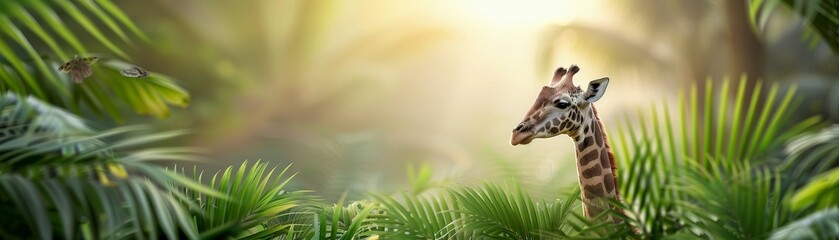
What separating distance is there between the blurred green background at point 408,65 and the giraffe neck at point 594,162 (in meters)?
3.58

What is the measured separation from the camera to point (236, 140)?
1109cm

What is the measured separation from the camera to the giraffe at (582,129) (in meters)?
1.91

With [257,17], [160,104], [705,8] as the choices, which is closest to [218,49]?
[257,17]

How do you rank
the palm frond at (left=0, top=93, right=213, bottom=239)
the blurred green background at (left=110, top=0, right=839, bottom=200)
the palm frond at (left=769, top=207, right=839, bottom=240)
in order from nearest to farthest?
the palm frond at (left=0, top=93, right=213, bottom=239)
the palm frond at (left=769, top=207, right=839, bottom=240)
the blurred green background at (left=110, top=0, right=839, bottom=200)

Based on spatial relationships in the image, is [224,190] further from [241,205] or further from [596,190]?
[596,190]

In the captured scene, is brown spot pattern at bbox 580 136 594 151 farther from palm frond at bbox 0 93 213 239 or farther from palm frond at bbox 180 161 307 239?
palm frond at bbox 0 93 213 239

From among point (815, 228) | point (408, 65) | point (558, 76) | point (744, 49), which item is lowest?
point (815, 228)

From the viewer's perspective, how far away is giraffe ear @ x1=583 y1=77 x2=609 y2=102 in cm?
199

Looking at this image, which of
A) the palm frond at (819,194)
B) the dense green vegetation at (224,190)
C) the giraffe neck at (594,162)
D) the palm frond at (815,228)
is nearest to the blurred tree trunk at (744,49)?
the dense green vegetation at (224,190)

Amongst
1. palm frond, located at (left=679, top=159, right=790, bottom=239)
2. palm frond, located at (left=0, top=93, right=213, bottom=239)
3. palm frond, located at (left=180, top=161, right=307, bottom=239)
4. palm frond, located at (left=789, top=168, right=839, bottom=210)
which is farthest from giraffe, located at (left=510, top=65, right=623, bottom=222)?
palm frond, located at (left=0, top=93, right=213, bottom=239)

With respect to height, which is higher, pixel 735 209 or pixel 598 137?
pixel 598 137

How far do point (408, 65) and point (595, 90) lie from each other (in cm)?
1146

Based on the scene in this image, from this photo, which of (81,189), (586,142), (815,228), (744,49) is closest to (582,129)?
(586,142)

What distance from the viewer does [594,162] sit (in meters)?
2.02
